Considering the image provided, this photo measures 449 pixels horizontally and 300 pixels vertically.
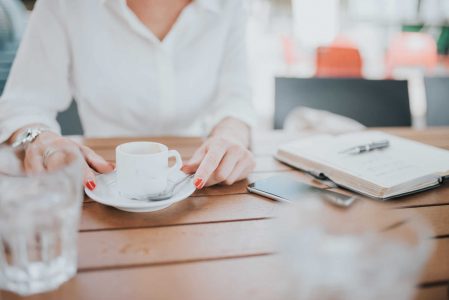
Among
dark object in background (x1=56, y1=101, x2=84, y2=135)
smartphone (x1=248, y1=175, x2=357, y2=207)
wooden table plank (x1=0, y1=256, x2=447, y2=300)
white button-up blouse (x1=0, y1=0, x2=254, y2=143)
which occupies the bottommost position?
dark object in background (x1=56, y1=101, x2=84, y2=135)

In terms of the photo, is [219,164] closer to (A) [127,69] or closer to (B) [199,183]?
(B) [199,183]

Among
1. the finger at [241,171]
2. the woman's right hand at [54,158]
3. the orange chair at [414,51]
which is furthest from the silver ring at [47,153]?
the orange chair at [414,51]

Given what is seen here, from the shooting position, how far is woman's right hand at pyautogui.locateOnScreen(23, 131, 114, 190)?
29.1 inches

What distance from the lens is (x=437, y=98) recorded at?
1.81 metres

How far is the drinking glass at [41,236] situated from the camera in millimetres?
503

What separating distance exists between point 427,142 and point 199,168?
0.77m

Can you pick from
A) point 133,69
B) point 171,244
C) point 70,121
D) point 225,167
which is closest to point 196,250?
point 171,244

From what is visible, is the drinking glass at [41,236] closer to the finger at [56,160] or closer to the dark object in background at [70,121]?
the finger at [56,160]

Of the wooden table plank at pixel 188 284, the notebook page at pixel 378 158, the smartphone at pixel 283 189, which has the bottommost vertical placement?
the wooden table plank at pixel 188 284

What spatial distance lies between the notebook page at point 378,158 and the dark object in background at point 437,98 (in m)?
0.81

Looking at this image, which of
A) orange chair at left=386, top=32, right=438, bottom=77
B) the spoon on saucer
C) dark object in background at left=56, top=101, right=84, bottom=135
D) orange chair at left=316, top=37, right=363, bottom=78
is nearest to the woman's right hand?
the spoon on saucer

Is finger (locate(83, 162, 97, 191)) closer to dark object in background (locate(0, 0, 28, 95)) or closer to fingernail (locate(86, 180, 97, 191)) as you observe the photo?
fingernail (locate(86, 180, 97, 191))

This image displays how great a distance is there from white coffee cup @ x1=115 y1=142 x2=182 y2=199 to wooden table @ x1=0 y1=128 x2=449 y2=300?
0.13 feet

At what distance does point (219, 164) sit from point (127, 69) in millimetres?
553
